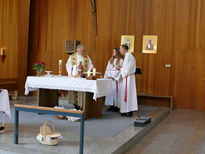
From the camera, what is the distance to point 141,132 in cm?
576

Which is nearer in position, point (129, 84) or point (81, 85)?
point (81, 85)

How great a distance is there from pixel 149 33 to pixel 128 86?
301 cm

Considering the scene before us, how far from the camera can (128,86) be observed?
7414 mm

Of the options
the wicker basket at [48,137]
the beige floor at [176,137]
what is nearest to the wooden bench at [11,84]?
the beige floor at [176,137]

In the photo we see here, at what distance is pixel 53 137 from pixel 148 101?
5.86 meters

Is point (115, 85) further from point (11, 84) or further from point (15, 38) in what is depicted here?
point (15, 38)

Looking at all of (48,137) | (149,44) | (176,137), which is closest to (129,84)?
(176,137)

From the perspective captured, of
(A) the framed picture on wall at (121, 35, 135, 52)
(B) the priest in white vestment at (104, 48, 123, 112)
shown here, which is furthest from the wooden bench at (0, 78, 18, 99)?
(A) the framed picture on wall at (121, 35, 135, 52)

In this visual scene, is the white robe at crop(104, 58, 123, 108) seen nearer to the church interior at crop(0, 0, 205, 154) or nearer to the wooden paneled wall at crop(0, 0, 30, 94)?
the church interior at crop(0, 0, 205, 154)

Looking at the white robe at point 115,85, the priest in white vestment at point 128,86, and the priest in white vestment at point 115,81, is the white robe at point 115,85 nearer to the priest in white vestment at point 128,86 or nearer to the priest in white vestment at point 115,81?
the priest in white vestment at point 115,81

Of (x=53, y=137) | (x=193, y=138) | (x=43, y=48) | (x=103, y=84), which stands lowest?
(x=193, y=138)

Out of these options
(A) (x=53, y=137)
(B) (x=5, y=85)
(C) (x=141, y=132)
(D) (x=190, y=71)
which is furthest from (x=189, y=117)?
(B) (x=5, y=85)

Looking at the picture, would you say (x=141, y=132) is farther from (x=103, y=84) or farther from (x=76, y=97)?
(x=76, y=97)

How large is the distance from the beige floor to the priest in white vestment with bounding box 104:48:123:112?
1.41 meters
